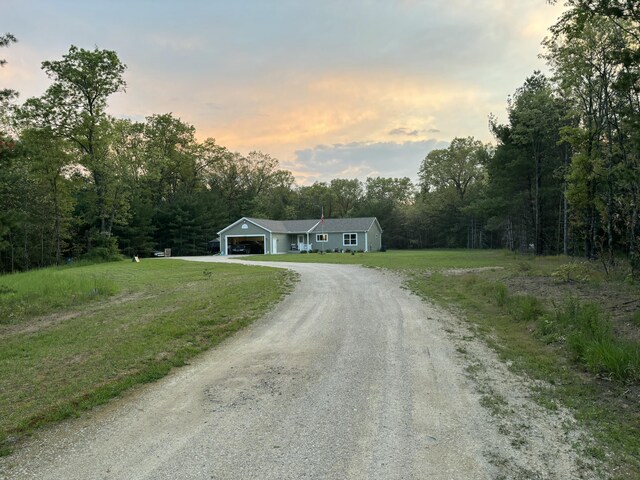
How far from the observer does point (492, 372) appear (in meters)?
5.08

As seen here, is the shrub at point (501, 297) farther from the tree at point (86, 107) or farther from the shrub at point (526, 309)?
A: the tree at point (86, 107)

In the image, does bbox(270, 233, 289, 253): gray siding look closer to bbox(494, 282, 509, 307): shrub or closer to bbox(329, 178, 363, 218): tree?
bbox(329, 178, 363, 218): tree

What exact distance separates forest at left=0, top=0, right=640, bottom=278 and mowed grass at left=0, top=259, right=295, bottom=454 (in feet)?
8.27

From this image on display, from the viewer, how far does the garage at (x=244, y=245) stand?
143 feet

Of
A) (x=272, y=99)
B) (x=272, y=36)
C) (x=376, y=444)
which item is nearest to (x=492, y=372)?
(x=376, y=444)

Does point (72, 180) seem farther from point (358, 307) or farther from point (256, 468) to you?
point (256, 468)

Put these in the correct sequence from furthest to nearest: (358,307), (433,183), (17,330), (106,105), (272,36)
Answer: (433,183)
(106,105)
(272,36)
(358,307)
(17,330)

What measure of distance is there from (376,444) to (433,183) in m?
60.9

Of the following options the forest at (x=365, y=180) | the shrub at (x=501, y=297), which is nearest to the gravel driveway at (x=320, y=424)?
the shrub at (x=501, y=297)

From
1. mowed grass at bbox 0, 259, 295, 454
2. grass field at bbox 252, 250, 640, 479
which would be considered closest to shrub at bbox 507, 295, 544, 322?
grass field at bbox 252, 250, 640, 479

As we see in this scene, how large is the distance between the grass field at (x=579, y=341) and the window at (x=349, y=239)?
31392mm

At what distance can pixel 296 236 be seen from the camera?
46312mm

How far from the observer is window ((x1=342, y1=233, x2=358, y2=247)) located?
4384 centimetres

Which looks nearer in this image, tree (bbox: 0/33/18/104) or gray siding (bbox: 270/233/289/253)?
tree (bbox: 0/33/18/104)
